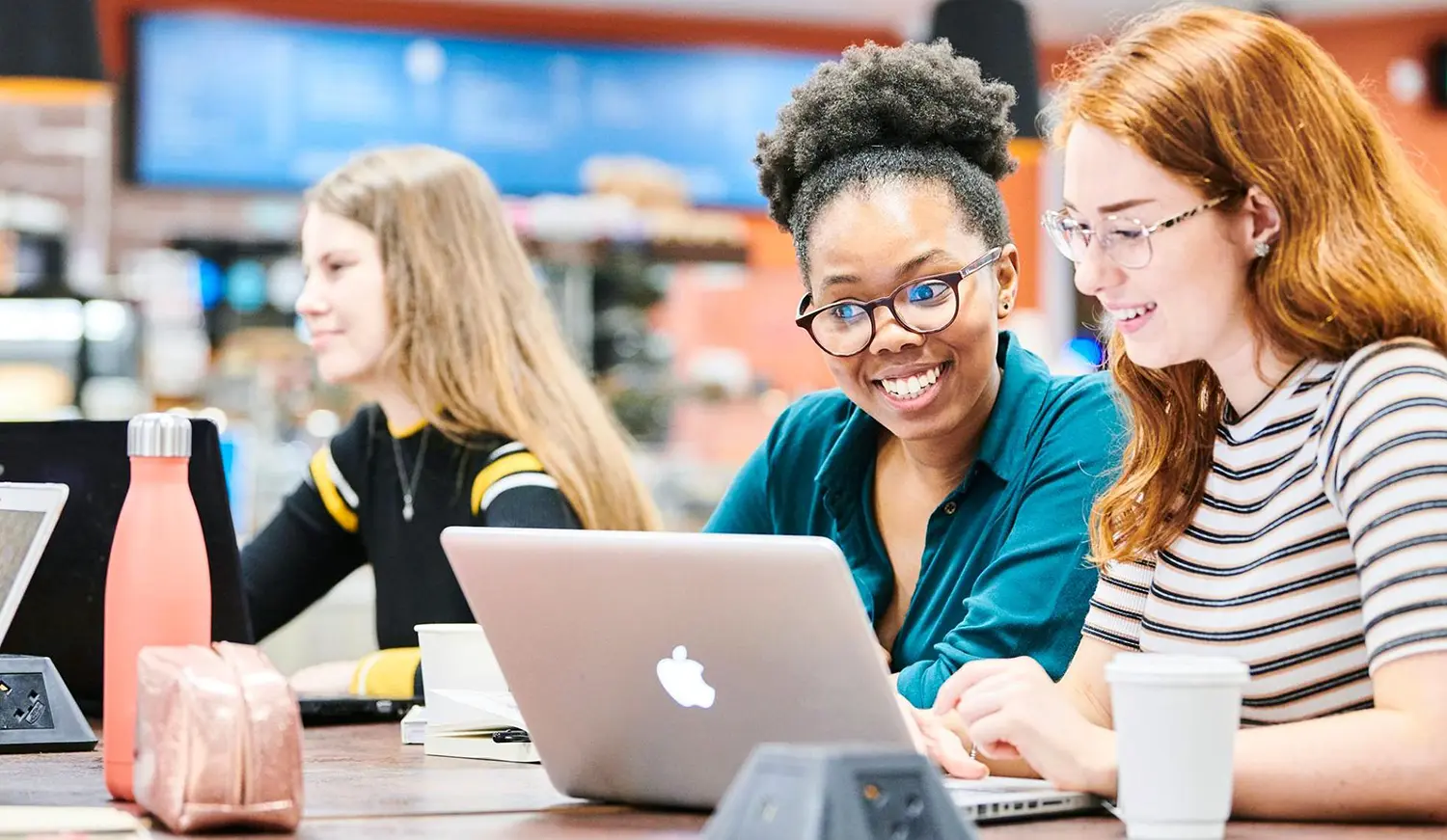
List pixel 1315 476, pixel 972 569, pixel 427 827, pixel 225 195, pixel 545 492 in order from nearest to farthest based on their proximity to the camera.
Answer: pixel 427 827
pixel 1315 476
pixel 972 569
pixel 545 492
pixel 225 195

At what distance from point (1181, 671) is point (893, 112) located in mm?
942

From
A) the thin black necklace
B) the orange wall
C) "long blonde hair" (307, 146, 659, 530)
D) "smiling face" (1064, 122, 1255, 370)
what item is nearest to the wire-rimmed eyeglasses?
"smiling face" (1064, 122, 1255, 370)

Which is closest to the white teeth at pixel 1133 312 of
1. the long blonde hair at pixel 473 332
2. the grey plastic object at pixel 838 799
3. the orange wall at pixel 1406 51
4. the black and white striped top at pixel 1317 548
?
the black and white striped top at pixel 1317 548

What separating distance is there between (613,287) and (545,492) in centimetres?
285

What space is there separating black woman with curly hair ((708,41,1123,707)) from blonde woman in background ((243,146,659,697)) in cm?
57

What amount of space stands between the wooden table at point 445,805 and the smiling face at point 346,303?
95 cm

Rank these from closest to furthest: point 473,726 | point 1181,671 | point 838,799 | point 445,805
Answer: point 838,799, point 1181,671, point 445,805, point 473,726

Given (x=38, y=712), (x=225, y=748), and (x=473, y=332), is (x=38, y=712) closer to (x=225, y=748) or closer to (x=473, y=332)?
(x=225, y=748)

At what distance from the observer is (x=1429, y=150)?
759 cm

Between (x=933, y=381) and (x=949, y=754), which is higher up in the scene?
(x=933, y=381)

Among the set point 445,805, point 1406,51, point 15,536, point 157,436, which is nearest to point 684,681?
point 445,805

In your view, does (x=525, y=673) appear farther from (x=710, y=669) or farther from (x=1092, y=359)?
(x=1092, y=359)

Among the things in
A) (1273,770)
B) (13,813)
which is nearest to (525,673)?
(13,813)

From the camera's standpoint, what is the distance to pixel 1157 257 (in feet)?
4.16
